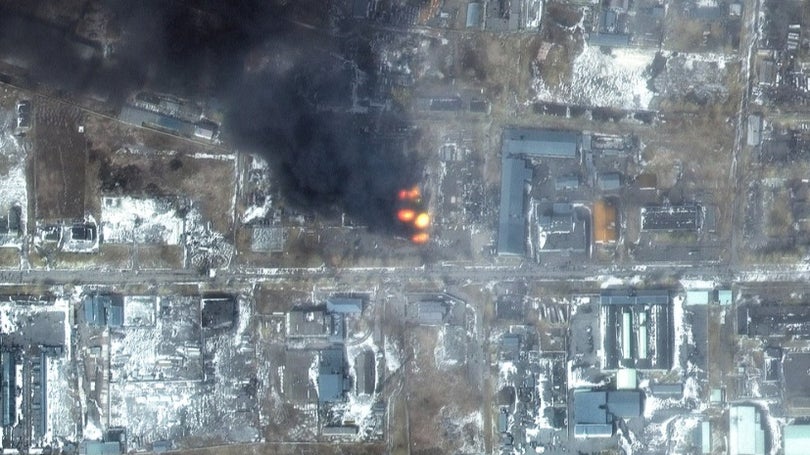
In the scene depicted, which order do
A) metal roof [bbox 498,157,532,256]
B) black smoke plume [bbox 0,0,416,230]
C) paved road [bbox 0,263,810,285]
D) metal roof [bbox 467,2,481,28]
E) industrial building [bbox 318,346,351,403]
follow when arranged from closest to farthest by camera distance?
black smoke plume [bbox 0,0,416,230] < industrial building [bbox 318,346,351,403] < metal roof [bbox 498,157,532,256] < metal roof [bbox 467,2,481,28] < paved road [bbox 0,263,810,285]

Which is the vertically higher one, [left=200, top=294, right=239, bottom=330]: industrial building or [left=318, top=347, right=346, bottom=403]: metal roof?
[left=200, top=294, right=239, bottom=330]: industrial building

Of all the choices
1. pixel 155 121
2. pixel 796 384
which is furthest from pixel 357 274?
pixel 796 384

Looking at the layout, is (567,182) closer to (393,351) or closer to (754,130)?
(754,130)

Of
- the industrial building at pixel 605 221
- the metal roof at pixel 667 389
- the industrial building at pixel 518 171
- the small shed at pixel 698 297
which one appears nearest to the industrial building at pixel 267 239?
the industrial building at pixel 518 171

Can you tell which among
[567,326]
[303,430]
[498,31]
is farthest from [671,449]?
[498,31]

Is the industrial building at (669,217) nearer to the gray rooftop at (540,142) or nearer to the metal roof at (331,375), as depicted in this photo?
the gray rooftop at (540,142)

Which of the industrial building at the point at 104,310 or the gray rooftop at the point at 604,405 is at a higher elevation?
the industrial building at the point at 104,310

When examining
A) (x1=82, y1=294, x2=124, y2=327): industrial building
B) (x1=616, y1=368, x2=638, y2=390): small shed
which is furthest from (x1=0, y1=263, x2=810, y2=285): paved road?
(x1=616, y1=368, x2=638, y2=390): small shed

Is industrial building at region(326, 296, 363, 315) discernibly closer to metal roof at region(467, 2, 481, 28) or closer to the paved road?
the paved road

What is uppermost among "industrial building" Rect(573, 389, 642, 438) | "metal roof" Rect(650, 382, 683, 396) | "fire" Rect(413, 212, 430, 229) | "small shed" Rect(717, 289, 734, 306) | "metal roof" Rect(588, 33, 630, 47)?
"metal roof" Rect(588, 33, 630, 47)
